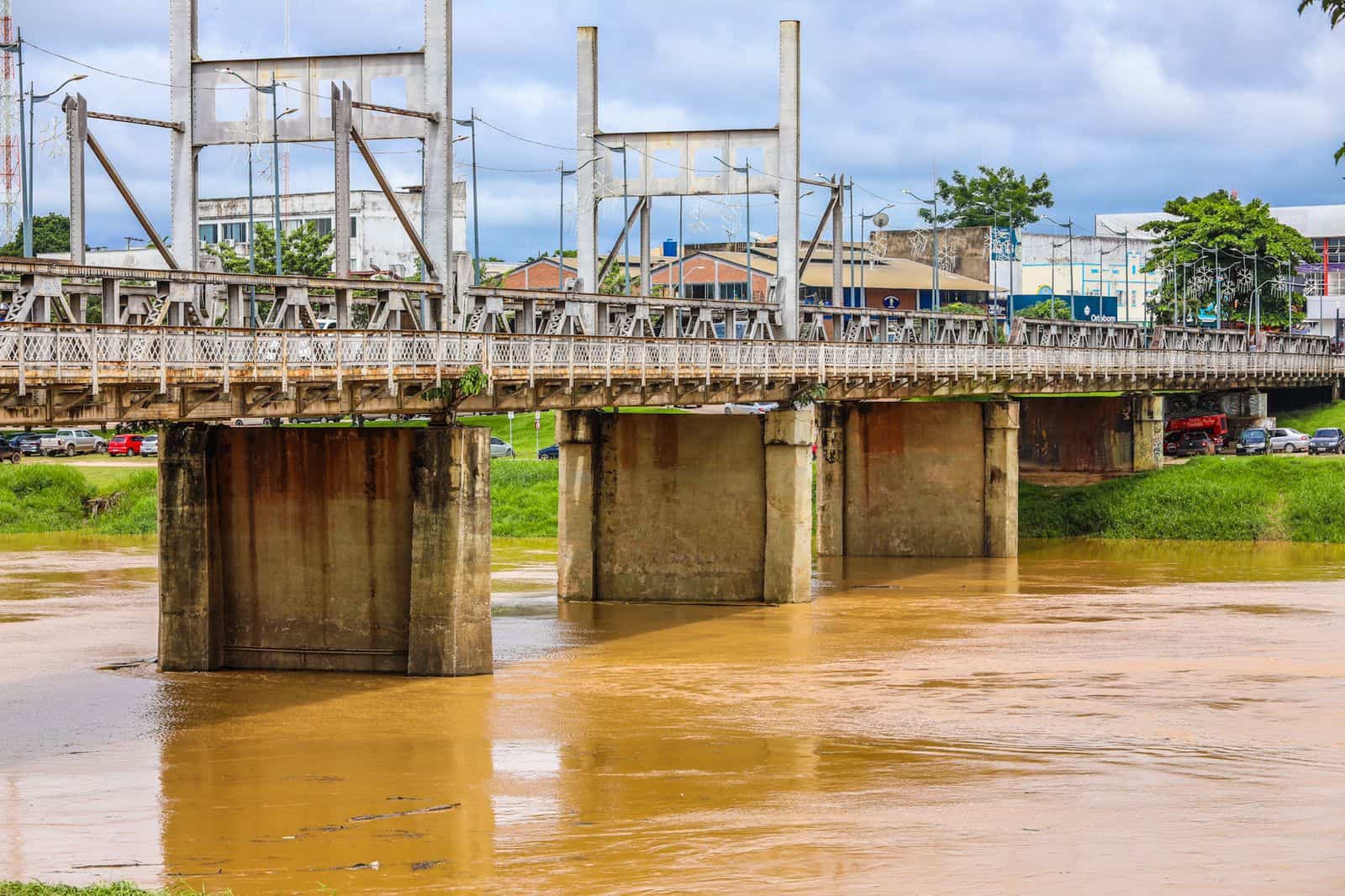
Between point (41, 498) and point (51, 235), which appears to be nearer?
point (41, 498)

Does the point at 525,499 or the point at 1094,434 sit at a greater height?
→ the point at 1094,434

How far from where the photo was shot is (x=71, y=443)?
289ft

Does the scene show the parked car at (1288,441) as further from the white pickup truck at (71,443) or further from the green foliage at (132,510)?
the white pickup truck at (71,443)

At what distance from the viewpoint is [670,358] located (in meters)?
43.1

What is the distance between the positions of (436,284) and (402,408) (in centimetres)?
369

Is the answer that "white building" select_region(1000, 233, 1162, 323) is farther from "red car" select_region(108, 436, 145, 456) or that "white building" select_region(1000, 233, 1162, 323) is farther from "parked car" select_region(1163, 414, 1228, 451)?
"red car" select_region(108, 436, 145, 456)

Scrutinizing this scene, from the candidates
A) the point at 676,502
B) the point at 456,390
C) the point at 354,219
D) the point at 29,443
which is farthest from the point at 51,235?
the point at 456,390

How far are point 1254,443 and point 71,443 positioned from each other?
54.0 meters

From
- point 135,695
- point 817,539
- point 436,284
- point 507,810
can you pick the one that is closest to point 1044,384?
point 817,539

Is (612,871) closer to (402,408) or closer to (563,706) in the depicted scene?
(563,706)

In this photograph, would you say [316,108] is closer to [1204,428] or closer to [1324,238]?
[1204,428]

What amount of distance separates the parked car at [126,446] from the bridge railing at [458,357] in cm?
4240

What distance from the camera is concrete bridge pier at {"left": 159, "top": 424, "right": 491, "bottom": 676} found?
116 ft

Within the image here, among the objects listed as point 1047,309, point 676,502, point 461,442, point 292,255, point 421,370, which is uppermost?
point 292,255
